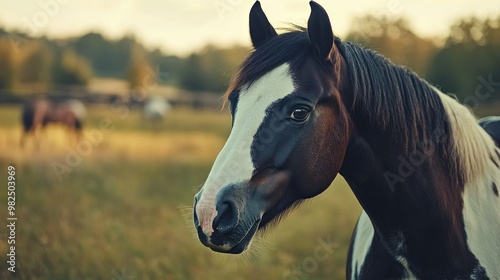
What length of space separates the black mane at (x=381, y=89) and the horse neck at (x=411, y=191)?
42 mm

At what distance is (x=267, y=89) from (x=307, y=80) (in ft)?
0.59

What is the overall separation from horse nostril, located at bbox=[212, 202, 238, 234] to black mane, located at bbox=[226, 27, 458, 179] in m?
0.57

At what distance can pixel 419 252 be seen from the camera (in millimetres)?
2211

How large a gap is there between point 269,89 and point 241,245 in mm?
665

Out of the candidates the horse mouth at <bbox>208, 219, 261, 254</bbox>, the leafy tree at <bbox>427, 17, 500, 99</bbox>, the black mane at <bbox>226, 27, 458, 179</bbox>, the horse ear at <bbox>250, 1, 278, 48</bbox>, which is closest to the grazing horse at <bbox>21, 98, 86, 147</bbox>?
the horse ear at <bbox>250, 1, 278, 48</bbox>

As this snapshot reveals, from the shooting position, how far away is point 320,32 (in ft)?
6.81

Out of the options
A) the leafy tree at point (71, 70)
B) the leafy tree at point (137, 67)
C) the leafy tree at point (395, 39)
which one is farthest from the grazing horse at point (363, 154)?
the leafy tree at point (137, 67)

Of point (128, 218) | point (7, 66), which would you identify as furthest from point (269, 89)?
point (7, 66)

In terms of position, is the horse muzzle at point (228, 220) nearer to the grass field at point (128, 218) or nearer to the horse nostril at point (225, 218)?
the horse nostril at point (225, 218)

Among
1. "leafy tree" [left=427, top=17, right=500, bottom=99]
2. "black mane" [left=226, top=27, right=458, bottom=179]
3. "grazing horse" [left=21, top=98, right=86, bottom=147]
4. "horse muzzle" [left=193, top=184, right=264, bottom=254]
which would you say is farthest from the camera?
"leafy tree" [left=427, top=17, right=500, bottom=99]

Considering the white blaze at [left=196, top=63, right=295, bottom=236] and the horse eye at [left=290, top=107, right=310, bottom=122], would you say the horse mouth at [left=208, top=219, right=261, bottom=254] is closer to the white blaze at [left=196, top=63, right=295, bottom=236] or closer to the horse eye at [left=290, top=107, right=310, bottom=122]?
the white blaze at [left=196, top=63, right=295, bottom=236]

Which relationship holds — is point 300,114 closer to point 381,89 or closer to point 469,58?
point 381,89

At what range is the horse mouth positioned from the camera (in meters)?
1.91

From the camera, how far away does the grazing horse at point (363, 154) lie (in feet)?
6.60
